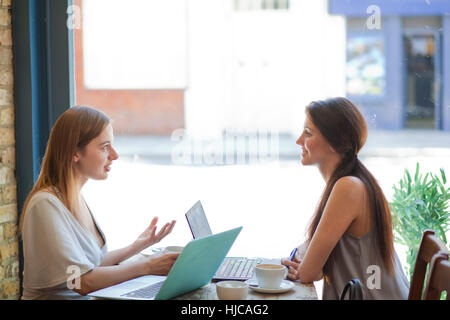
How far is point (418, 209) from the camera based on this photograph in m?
3.00

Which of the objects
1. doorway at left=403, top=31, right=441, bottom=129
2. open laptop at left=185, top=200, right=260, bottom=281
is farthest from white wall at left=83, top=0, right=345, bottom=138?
open laptop at left=185, top=200, right=260, bottom=281

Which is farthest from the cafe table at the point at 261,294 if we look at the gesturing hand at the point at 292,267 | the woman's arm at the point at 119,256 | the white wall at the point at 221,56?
the white wall at the point at 221,56

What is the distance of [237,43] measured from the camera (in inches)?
396

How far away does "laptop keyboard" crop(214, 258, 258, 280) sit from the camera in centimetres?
202

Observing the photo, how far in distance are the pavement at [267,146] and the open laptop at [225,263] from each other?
4.81 feet

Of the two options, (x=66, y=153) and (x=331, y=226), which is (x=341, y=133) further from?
(x=66, y=153)

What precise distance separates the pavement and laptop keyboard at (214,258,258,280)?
4.88 ft

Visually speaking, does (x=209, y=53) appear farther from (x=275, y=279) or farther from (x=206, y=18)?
(x=275, y=279)

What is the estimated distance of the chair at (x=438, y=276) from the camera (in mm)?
1548

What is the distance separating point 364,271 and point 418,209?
1.09m

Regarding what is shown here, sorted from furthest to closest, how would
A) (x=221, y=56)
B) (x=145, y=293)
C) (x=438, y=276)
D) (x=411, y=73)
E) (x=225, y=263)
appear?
(x=221, y=56) < (x=411, y=73) < (x=225, y=263) < (x=145, y=293) < (x=438, y=276)

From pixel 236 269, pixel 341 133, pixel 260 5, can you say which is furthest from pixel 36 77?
pixel 260 5

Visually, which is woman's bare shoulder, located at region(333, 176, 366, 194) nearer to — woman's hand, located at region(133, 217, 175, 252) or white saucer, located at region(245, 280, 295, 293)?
white saucer, located at region(245, 280, 295, 293)

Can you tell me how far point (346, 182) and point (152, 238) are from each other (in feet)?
2.47
